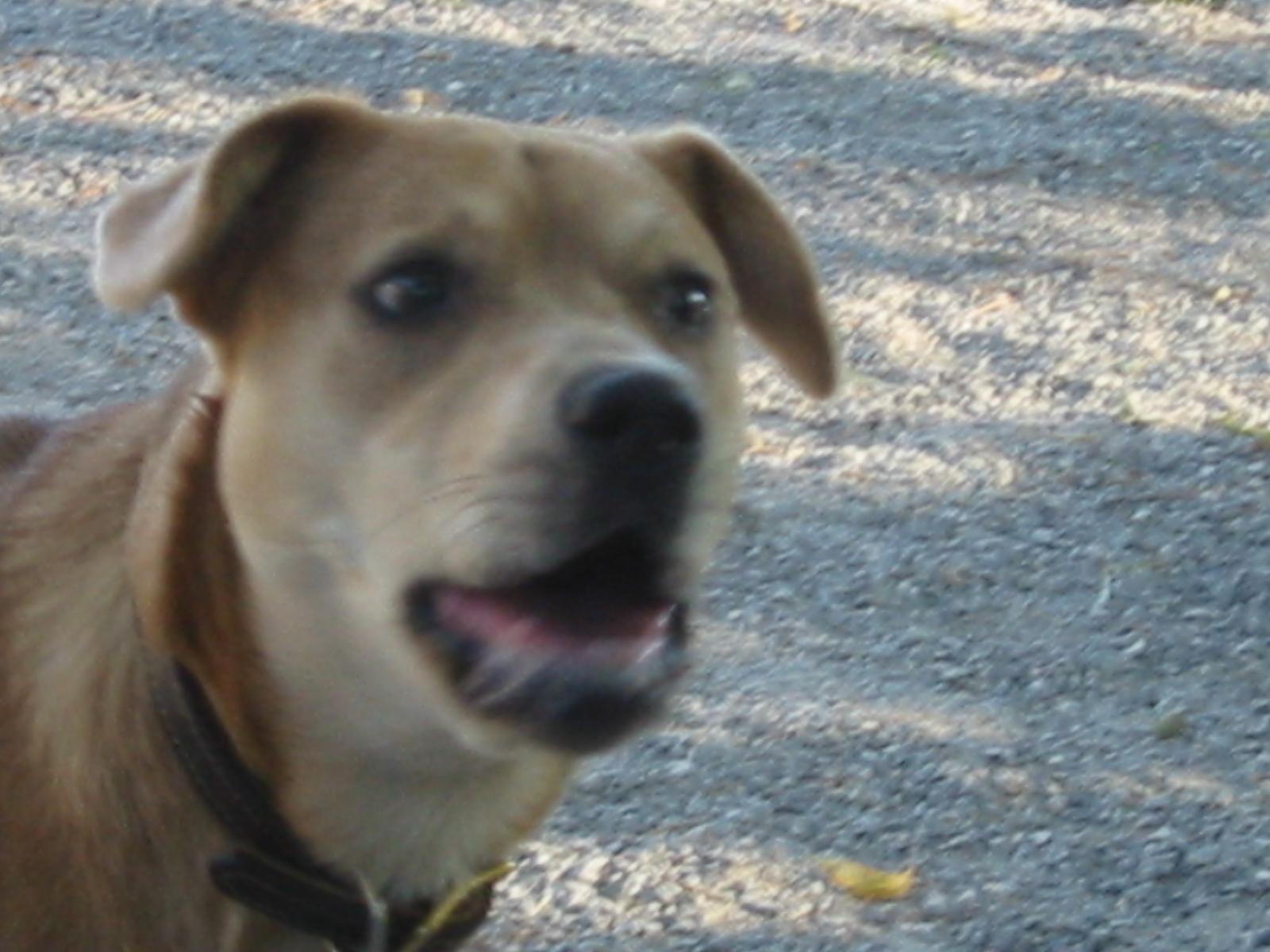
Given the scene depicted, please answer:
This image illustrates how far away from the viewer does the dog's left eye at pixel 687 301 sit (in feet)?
10.7

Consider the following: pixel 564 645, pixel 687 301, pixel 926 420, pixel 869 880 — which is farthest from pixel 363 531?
pixel 926 420

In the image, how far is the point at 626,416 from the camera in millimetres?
2762

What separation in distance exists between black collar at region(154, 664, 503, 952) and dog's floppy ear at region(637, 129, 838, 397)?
3.72ft

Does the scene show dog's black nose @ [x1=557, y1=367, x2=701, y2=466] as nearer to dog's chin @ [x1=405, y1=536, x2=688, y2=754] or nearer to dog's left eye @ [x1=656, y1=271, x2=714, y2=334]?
dog's chin @ [x1=405, y1=536, x2=688, y2=754]

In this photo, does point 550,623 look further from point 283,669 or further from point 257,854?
point 257,854

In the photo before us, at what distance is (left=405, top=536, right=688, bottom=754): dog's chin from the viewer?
9.27 feet

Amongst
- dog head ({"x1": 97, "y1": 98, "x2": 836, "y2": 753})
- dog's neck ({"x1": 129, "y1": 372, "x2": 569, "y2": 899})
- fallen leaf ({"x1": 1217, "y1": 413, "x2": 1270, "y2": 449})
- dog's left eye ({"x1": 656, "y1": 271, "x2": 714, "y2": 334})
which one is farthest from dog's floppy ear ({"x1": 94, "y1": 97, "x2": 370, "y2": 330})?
fallen leaf ({"x1": 1217, "y1": 413, "x2": 1270, "y2": 449})

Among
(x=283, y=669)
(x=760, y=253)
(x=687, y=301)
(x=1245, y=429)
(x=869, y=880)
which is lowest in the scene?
(x=1245, y=429)

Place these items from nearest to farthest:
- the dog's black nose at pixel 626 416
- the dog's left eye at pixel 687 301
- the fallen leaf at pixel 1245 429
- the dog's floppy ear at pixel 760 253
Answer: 1. the dog's black nose at pixel 626 416
2. the dog's left eye at pixel 687 301
3. the dog's floppy ear at pixel 760 253
4. the fallen leaf at pixel 1245 429

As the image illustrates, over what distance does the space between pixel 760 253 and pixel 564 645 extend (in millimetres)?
1031

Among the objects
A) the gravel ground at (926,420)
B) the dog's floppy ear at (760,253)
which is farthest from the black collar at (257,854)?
the gravel ground at (926,420)

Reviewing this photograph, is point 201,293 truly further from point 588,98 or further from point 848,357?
point 588,98

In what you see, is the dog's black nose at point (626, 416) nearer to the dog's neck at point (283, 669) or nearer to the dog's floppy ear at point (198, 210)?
the dog's neck at point (283, 669)

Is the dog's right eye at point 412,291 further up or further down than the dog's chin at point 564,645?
further up
